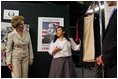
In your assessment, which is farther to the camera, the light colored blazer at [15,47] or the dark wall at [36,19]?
the dark wall at [36,19]

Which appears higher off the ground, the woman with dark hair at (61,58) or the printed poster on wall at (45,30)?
the printed poster on wall at (45,30)

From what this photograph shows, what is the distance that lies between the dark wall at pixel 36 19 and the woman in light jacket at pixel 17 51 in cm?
66

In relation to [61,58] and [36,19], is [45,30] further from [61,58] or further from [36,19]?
[61,58]

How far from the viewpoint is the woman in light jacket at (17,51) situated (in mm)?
3662

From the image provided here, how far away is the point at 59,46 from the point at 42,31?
81 cm

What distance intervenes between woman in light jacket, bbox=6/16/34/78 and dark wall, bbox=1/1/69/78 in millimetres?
658

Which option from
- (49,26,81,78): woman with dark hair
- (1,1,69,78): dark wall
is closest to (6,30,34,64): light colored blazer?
(49,26,81,78): woman with dark hair

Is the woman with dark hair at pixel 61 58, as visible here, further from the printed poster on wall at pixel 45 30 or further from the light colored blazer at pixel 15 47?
the printed poster on wall at pixel 45 30

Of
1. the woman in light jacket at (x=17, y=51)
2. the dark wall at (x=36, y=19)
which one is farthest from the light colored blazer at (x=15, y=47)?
the dark wall at (x=36, y=19)

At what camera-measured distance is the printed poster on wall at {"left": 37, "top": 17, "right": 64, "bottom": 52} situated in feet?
14.6

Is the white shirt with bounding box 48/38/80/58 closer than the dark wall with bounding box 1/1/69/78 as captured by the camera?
Yes

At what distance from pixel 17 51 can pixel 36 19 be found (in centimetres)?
93

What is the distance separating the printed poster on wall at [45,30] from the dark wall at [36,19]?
66mm

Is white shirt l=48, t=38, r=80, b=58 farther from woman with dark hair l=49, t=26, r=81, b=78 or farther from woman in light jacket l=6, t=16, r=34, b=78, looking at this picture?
woman in light jacket l=6, t=16, r=34, b=78
